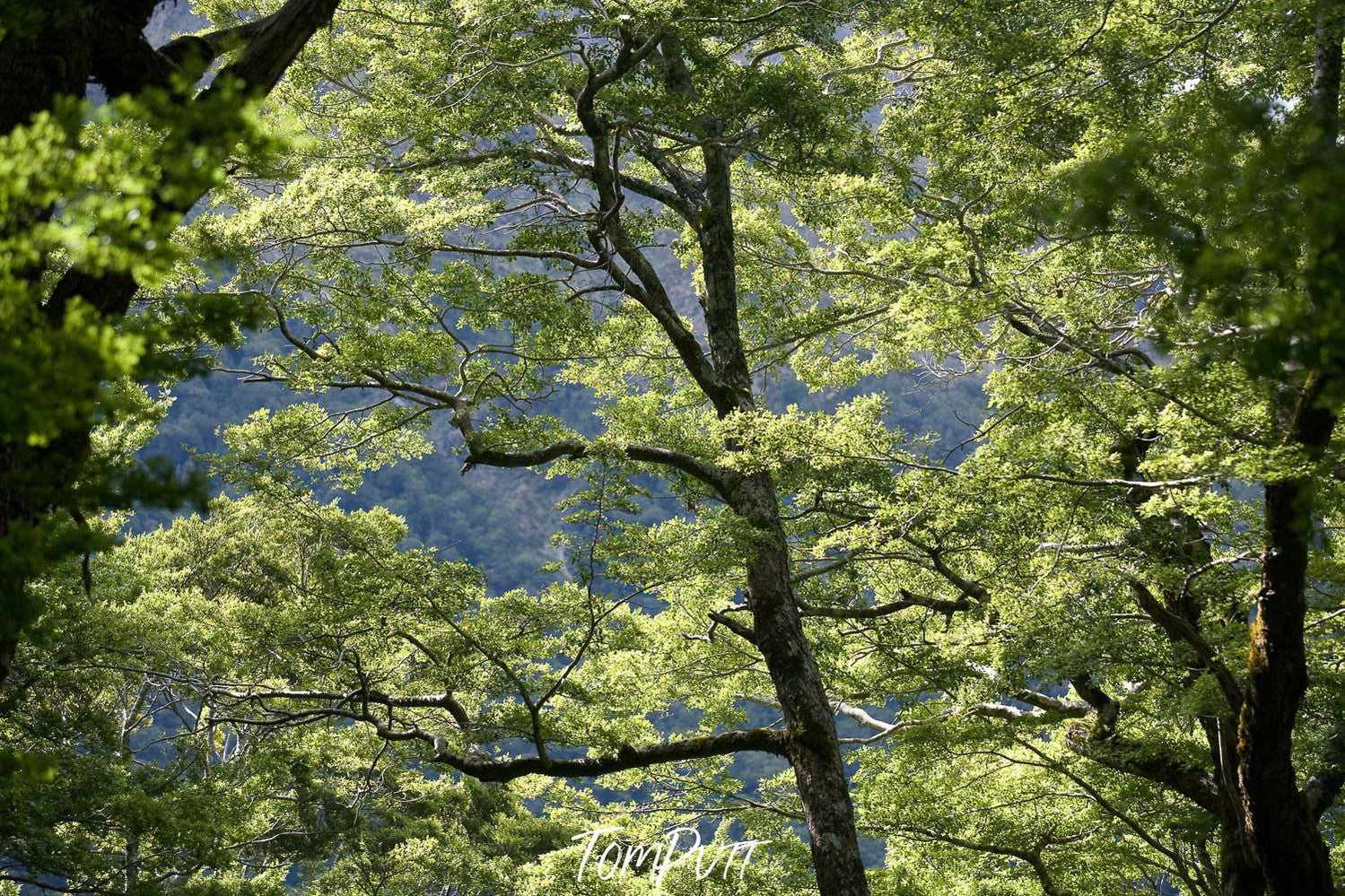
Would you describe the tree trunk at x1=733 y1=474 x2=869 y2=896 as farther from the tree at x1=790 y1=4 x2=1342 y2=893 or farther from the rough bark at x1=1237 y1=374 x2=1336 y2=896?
the rough bark at x1=1237 y1=374 x2=1336 y2=896

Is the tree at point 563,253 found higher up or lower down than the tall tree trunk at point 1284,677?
higher up

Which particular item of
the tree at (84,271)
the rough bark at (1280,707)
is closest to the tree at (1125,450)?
the rough bark at (1280,707)

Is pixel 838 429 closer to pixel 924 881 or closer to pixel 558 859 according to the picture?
pixel 924 881

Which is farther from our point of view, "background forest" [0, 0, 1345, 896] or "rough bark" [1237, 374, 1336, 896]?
"background forest" [0, 0, 1345, 896]

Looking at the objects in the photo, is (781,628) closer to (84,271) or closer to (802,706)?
(802,706)

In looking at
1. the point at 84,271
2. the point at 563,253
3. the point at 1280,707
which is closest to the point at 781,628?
the point at 1280,707

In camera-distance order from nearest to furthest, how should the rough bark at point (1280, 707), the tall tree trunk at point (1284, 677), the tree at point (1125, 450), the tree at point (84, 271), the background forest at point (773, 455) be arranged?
the tree at point (84, 271) < the tree at point (1125, 450) < the tall tree trunk at point (1284, 677) < the rough bark at point (1280, 707) < the background forest at point (773, 455)

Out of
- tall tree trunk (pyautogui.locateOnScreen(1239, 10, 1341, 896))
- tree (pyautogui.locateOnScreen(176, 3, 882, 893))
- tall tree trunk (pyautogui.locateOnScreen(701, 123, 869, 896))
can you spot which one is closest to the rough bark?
tall tree trunk (pyautogui.locateOnScreen(1239, 10, 1341, 896))

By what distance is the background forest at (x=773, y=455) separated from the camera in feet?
16.0

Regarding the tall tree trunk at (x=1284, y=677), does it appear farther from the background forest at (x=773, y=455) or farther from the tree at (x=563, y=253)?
the tree at (x=563, y=253)

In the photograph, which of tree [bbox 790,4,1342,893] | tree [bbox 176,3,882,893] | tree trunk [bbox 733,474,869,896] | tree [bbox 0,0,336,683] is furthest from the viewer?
tree [bbox 176,3,882,893]

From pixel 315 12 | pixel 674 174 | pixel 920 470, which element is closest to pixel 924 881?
pixel 920 470

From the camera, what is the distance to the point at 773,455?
6895 mm

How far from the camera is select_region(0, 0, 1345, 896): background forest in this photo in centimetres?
489
